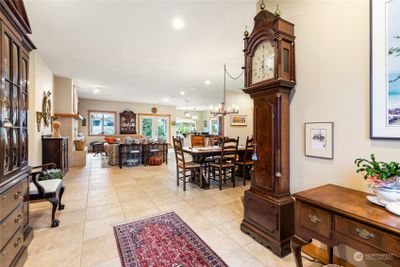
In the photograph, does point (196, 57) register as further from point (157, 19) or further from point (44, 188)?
point (44, 188)

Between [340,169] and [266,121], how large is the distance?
772mm

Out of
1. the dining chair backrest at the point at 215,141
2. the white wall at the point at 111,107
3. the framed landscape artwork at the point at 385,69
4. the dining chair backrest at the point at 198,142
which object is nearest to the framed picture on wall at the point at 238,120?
the dining chair backrest at the point at 215,141

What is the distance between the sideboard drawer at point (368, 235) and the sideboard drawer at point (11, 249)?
2347 millimetres

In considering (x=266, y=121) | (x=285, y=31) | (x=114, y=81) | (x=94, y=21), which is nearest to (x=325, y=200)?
(x=266, y=121)

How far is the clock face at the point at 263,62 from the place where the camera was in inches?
76.2

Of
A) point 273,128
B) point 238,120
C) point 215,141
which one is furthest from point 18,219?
point 238,120

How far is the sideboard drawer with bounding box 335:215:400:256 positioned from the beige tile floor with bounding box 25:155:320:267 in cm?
90

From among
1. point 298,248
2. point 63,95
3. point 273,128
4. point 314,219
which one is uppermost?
point 63,95

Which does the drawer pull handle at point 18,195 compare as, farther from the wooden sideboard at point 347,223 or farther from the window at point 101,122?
the window at point 101,122

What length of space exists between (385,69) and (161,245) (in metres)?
2.53

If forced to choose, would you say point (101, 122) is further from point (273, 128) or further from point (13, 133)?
point (273, 128)

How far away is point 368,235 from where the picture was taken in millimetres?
1019

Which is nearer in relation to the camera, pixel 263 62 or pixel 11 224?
pixel 11 224

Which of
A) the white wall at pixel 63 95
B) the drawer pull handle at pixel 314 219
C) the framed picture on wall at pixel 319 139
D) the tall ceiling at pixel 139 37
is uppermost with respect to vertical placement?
the tall ceiling at pixel 139 37
